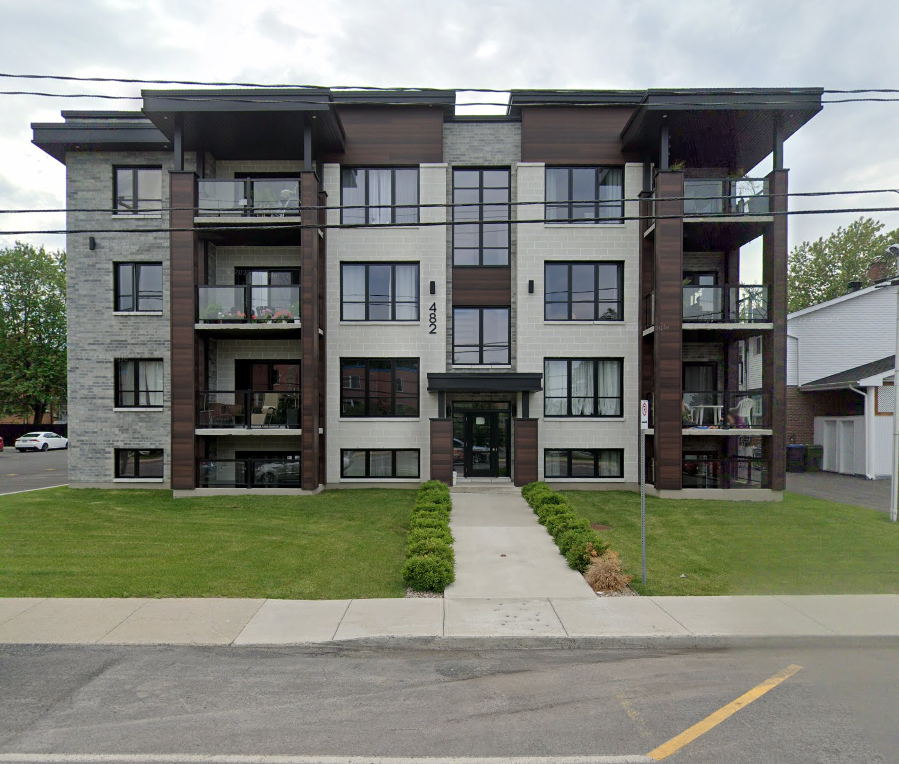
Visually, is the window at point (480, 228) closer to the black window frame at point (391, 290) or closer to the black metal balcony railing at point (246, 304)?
the black window frame at point (391, 290)

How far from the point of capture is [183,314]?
54.5ft

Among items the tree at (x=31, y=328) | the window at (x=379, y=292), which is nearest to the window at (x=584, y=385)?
the window at (x=379, y=292)

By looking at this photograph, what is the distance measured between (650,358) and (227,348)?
13.3 meters

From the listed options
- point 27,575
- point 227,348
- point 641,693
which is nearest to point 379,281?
point 227,348

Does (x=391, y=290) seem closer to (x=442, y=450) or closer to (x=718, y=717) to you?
(x=442, y=450)

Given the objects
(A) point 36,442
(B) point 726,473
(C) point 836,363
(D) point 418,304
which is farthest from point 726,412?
(A) point 36,442

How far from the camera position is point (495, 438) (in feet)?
61.4

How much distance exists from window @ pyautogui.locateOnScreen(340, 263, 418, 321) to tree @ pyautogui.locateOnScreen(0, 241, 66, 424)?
1361 inches

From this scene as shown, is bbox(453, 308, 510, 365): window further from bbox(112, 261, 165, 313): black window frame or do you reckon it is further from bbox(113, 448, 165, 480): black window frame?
bbox(113, 448, 165, 480): black window frame

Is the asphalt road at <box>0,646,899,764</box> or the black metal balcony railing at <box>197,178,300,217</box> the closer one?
the asphalt road at <box>0,646,899,764</box>

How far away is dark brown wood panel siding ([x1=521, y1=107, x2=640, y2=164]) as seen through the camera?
60.1 feet

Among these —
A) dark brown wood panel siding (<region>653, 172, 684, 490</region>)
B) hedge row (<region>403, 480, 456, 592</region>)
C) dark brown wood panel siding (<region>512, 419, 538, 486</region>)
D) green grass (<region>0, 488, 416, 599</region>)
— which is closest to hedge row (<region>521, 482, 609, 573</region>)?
hedge row (<region>403, 480, 456, 592</region>)

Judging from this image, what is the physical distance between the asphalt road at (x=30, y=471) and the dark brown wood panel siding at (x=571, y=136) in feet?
66.4

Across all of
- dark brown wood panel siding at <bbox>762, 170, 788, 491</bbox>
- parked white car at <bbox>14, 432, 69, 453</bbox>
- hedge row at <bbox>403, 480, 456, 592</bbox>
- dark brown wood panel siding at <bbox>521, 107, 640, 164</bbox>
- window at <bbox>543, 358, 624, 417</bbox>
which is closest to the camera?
hedge row at <bbox>403, 480, 456, 592</bbox>
